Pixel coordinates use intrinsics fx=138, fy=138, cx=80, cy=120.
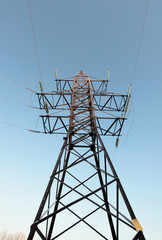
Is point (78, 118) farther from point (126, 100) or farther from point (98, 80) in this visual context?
point (98, 80)

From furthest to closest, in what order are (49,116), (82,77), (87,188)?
1. (82,77)
2. (49,116)
3. (87,188)

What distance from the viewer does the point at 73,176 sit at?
651 cm

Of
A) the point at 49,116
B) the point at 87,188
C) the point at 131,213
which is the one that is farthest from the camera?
the point at 49,116

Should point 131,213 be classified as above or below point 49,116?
below

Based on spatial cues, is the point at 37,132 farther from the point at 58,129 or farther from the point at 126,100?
the point at 126,100

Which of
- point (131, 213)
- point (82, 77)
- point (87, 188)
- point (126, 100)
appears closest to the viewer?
point (131, 213)

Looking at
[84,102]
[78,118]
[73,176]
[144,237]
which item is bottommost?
[144,237]

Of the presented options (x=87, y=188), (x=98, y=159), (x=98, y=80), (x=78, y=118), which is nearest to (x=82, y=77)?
(x=98, y=80)

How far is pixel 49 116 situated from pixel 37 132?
130cm

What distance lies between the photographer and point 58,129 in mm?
7449

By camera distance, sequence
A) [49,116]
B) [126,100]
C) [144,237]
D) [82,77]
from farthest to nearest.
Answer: [82,77] < [126,100] < [49,116] < [144,237]

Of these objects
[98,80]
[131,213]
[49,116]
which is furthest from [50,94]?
[131,213]

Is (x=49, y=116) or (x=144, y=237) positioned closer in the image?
(x=144, y=237)

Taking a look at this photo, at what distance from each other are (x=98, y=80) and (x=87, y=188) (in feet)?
25.6
